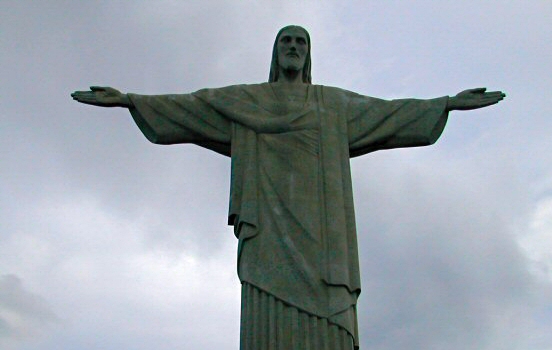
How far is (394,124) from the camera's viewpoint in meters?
15.4

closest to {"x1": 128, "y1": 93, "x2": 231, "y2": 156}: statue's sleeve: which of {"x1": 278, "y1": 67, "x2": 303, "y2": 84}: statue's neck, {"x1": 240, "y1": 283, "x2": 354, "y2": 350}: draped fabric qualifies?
{"x1": 278, "y1": 67, "x2": 303, "y2": 84}: statue's neck

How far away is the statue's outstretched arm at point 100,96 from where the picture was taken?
14.9m

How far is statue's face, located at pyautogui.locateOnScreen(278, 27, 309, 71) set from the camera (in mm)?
15719

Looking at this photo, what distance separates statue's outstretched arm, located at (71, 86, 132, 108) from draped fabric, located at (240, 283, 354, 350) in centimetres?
446

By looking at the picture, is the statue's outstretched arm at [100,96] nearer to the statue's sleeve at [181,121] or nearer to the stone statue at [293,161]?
the stone statue at [293,161]

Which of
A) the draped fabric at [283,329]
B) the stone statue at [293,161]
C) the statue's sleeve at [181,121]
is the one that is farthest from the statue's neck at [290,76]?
the draped fabric at [283,329]

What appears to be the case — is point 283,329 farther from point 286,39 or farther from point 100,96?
point 286,39

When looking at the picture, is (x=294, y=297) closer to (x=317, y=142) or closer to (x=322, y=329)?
(x=322, y=329)

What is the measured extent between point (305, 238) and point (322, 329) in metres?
1.56

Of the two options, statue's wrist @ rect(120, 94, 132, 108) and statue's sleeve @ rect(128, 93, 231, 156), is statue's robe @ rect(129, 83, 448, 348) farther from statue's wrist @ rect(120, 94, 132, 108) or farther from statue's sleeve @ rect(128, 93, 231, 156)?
statue's wrist @ rect(120, 94, 132, 108)

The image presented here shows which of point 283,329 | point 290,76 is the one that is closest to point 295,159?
point 290,76

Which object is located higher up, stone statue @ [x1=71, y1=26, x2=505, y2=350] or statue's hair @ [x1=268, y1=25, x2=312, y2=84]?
statue's hair @ [x1=268, y1=25, x2=312, y2=84]

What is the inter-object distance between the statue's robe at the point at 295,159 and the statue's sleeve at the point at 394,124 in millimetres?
18

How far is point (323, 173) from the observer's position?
1452 centimetres
